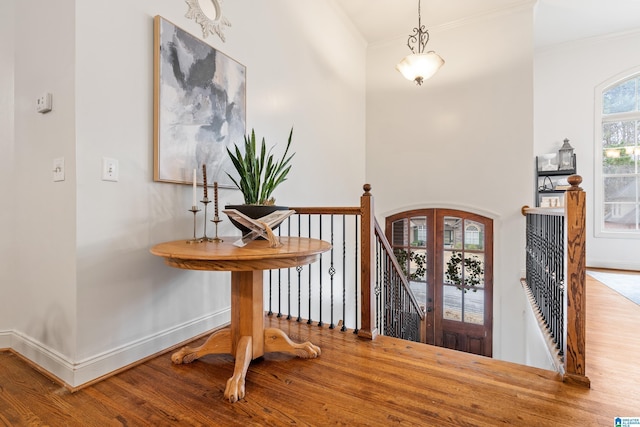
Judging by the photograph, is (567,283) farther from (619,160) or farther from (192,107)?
(619,160)

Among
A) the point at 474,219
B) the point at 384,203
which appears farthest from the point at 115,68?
the point at 474,219

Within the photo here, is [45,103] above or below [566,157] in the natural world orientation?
below

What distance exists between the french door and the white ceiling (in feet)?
8.56

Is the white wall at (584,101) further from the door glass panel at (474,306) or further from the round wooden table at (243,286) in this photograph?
the round wooden table at (243,286)

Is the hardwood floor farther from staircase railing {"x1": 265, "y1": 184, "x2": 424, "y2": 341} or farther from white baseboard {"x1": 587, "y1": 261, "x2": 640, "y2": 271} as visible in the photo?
white baseboard {"x1": 587, "y1": 261, "x2": 640, "y2": 271}

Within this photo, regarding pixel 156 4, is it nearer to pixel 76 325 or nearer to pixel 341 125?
pixel 76 325

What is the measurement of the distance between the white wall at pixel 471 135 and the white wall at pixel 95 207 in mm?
2998

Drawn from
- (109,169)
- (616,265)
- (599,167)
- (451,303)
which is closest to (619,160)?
(599,167)

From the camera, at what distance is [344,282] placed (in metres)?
2.66

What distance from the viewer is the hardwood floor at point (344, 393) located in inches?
52.9

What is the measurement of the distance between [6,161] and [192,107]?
1163 mm

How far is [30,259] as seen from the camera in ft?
6.23

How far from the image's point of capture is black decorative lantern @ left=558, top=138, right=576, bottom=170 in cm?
463

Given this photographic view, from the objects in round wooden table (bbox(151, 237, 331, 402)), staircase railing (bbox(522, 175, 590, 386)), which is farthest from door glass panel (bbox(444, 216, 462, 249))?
round wooden table (bbox(151, 237, 331, 402))
